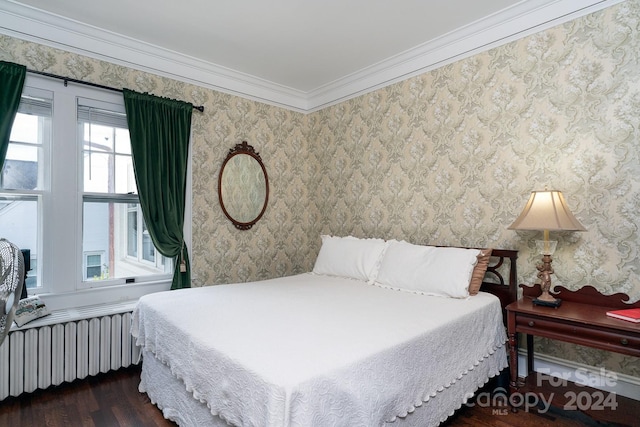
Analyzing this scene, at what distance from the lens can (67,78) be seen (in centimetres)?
267

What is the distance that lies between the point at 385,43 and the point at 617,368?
9.65ft

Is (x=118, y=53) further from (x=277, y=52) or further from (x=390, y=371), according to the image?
(x=390, y=371)

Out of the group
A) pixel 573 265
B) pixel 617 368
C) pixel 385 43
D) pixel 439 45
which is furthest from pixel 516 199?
pixel 385 43

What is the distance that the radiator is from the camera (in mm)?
2312

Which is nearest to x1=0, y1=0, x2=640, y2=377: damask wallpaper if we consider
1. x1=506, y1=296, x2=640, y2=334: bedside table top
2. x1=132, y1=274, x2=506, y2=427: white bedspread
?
x1=506, y1=296, x2=640, y2=334: bedside table top

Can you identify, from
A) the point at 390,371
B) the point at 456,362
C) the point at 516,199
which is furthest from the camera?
the point at 516,199

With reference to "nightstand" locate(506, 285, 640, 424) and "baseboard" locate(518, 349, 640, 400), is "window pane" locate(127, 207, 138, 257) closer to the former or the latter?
"nightstand" locate(506, 285, 640, 424)

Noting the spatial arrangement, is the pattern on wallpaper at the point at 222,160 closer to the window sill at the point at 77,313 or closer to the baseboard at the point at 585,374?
the window sill at the point at 77,313

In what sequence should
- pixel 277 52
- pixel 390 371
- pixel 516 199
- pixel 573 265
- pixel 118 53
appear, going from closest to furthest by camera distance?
pixel 390 371 < pixel 573 265 < pixel 516 199 < pixel 118 53 < pixel 277 52

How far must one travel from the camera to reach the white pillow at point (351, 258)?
3091 mm

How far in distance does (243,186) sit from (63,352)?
80.8 inches

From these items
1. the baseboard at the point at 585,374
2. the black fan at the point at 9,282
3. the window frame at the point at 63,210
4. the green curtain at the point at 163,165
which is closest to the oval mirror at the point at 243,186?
the green curtain at the point at 163,165

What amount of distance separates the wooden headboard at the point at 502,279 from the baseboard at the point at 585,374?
40 cm

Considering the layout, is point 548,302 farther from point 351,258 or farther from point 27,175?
point 27,175
